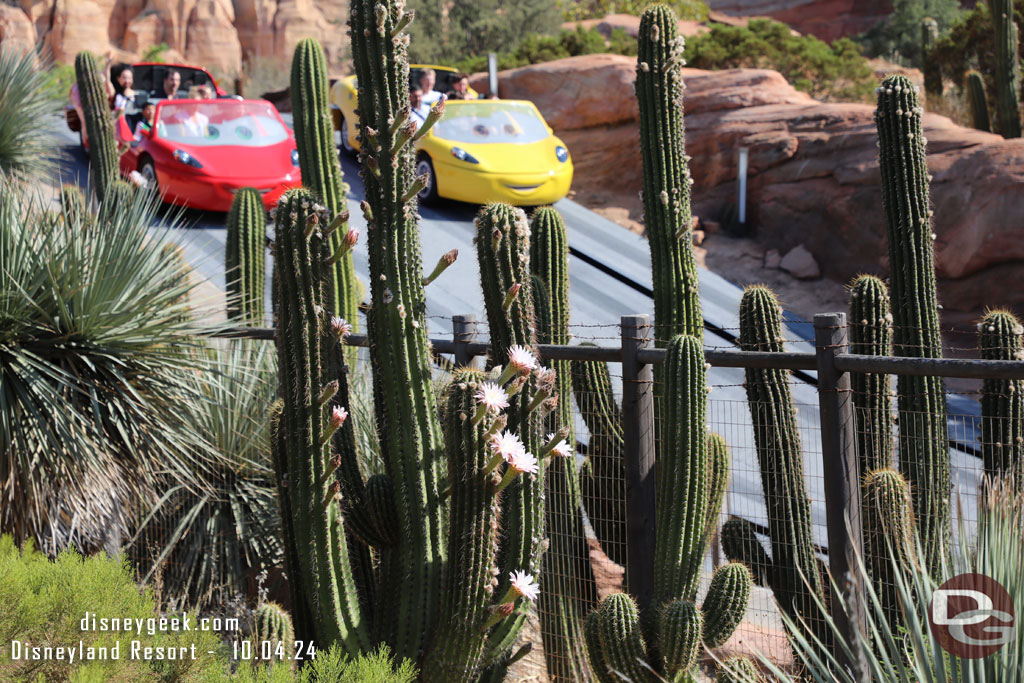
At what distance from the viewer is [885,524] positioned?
364 centimetres

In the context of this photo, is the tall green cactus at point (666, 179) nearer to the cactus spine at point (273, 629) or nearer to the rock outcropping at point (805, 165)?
the cactus spine at point (273, 629)

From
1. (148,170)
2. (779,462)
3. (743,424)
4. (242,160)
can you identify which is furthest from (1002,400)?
(148,170)

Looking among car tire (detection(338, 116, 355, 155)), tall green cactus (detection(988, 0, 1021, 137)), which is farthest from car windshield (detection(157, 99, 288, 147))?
tall green cactus (detection(988, 0, 1021, 137))

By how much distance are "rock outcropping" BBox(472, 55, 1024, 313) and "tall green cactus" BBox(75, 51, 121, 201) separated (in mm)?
9086

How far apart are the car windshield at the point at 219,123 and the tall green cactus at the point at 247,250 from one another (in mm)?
5688

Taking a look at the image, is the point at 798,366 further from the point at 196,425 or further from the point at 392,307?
the point at 196,425

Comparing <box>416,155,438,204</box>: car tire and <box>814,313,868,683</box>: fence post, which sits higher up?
<box>814,313,868,683</box>: fence post

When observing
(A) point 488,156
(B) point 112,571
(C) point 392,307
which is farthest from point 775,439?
(A) point 488,156

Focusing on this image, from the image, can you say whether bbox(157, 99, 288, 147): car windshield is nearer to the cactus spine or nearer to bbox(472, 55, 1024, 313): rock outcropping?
bbox(472, 55, 1024, 313): rock outcropping

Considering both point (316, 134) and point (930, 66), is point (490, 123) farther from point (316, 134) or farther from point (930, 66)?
point (930, 66)

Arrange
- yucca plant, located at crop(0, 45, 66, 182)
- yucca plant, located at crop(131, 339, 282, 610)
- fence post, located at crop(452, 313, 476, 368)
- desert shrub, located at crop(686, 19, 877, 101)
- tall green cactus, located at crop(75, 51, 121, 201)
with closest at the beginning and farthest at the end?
fence post, located at crop(452, 313, 476, 368) < yucca plant, located at crop(131, 339, 282, 610) < tall green cactus, located at crop(75, 51, 121, 201) < yucca plant, located at crop(0, 45, 66, 182) < desert shrub, located at crop(686, 19, 877, 101)

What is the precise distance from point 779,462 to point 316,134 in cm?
402

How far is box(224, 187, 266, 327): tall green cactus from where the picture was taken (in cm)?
662

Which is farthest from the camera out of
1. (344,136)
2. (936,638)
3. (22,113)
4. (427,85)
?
(344,136)
